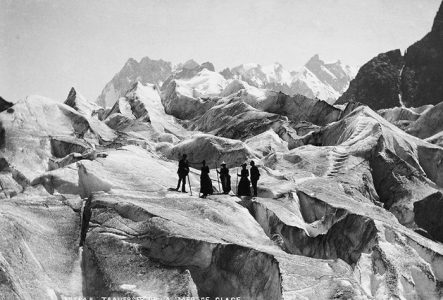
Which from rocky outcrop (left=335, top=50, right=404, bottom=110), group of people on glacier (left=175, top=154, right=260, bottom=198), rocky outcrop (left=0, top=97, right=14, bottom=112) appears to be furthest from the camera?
rocky outcrop (left=335, top=50, right=404, bottom=110)

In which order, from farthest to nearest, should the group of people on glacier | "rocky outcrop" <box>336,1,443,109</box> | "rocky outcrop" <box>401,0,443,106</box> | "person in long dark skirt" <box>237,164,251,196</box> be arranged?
"rocky outcrop" <box>336,1,443,109</box>, "rocky outcrop" <box>401,0,443,106</box>, "person in long dark skirt" <box>237,164,251,196</box>, the group of people on glacier

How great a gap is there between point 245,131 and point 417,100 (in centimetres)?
10616

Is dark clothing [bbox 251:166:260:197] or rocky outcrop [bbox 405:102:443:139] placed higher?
dark clothing [bbox 251:166:260:197]

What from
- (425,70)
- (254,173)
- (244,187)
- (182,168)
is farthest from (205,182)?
(425,70)

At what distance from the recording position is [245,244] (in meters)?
23.1

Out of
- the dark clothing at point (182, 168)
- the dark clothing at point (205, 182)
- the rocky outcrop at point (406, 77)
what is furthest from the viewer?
the rocky outcrop at point (406, 77)

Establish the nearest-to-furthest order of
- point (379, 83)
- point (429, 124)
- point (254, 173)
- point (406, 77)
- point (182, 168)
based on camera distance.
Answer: point (182, 168) < point (254, 173) < point (429, 124) < point (379, 83) < point (406, 77)

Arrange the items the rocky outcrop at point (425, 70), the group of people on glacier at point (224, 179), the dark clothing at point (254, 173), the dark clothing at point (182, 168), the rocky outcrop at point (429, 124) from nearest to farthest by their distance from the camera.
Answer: the dark clothing at point (182, 168)
the group of people on glacier at point (224, 179)
the dark clothing at point (254, 173)
the rocky outcrop at point (429, 124)
the rocky outcrop at point (425, 70)

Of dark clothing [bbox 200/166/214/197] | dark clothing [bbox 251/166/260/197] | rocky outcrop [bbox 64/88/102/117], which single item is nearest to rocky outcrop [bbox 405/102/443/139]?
dark clothing [bbox 251/166/260/197]

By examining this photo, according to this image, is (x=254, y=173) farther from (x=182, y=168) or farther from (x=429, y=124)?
(x=429, y=124)

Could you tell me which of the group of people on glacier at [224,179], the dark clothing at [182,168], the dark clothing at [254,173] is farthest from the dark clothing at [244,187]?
the dark clothing at [182,168]

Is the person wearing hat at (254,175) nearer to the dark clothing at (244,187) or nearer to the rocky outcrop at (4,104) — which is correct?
the dark clothing at (244,187)

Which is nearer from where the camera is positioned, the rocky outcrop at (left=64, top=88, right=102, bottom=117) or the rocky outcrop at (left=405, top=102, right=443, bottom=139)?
the rocky outcrop at (left=405, top=102, right=443, bottom=139)

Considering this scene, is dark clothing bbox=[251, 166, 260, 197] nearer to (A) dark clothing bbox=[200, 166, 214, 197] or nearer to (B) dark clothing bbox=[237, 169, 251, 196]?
(B) dark clothing bbox=[237, 169, 251, 196]
